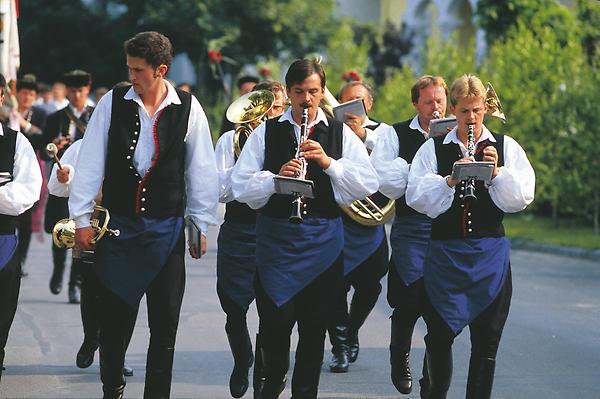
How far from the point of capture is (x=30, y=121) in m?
14.4

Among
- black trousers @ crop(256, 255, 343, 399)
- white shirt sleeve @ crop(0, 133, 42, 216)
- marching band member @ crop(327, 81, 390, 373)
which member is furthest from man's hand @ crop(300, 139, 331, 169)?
marching band member @ crop(327, 81, 390, 373)

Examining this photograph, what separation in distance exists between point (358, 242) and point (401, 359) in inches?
45.7

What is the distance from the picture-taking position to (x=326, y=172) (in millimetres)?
6938

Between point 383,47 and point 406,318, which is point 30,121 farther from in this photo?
point 383,47

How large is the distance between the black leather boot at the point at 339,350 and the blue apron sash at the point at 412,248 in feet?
2.92

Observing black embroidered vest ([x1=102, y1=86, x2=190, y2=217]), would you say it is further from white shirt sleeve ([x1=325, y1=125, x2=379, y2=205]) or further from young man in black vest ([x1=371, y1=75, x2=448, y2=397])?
young man in black vest ([x1=371, y1=75, x2=448, y2=397])

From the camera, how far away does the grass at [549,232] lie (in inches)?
735

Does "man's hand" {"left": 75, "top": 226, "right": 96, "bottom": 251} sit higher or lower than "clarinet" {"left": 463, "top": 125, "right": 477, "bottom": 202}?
lower

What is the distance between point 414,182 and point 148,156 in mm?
1315

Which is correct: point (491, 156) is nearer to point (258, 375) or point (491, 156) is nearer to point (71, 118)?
point (258, 375)

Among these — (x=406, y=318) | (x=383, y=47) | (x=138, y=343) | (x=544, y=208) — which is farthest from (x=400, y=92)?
(x=406, y=318)

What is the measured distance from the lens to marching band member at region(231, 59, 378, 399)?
6984 mm

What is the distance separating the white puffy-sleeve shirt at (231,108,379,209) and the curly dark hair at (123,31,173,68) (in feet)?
2.12

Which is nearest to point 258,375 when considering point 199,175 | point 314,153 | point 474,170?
point 199,175
